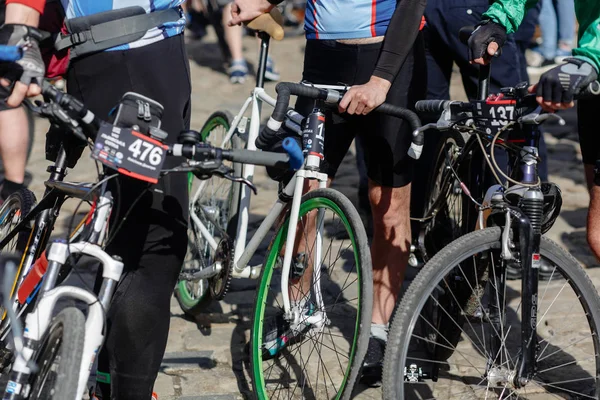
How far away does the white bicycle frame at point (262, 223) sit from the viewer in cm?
337

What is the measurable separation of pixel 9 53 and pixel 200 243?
218 cm

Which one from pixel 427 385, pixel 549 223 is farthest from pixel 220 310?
pixel 549 223

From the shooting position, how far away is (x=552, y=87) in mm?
2836

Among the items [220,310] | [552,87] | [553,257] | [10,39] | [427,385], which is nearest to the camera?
[10,39]

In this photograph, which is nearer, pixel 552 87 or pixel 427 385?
pixel 552 87

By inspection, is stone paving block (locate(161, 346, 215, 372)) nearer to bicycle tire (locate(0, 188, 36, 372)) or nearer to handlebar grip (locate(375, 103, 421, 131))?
bicycle tire (locate(0, 188, 36, 372))

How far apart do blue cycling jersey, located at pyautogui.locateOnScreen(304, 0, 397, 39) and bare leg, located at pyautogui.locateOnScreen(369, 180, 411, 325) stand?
0.65 meters

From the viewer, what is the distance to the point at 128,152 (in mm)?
2553

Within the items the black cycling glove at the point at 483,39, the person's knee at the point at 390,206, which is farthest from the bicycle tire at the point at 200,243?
the black cycling glove at the point at 483,39

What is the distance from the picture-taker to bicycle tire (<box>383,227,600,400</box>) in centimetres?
295

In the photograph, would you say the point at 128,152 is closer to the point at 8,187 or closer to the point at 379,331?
the point at 379,331

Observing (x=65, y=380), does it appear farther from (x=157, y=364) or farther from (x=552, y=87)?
(x=552, y=87)

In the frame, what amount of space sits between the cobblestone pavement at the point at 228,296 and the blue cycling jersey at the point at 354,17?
46.4 inches

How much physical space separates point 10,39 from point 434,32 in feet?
8.44
